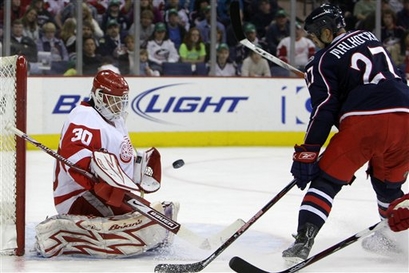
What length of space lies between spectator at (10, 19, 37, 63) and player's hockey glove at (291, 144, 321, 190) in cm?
502

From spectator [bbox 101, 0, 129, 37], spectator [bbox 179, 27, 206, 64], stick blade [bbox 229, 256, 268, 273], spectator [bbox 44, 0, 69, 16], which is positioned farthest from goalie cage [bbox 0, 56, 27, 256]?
spectator [bbox 179, 27, 206, 64]

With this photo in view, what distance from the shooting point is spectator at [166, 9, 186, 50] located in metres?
8.93

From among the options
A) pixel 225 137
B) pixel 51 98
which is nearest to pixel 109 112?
pixel 51 98

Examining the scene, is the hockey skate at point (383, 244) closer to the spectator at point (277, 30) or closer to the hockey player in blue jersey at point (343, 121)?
the hockey player in blue jersey at point (343, 121)

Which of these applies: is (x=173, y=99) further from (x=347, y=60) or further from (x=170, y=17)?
(x=347, y=60)

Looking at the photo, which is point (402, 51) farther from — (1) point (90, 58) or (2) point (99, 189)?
(2) point (99, 189)

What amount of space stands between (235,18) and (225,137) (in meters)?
3.97

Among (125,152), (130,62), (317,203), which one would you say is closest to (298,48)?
(130,62)

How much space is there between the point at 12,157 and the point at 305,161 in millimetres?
1226

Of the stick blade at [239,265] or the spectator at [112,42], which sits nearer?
the stick blade at [239,265]

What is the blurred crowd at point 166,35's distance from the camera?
333 inches

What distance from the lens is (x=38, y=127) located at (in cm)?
816

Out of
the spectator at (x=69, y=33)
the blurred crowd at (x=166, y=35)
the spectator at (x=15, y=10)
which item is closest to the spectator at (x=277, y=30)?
the blurred crowd at (x=166, y=35)

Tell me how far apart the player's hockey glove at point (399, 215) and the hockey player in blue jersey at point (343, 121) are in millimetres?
508
